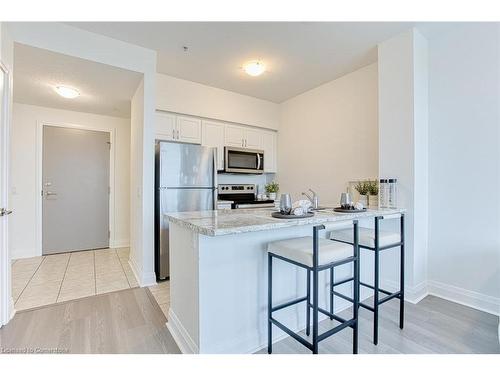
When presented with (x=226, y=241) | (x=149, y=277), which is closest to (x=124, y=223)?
(x=149, y=277)

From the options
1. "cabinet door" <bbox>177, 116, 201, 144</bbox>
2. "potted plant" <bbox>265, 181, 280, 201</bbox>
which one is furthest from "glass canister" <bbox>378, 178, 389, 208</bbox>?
"cabinet door" <bbox>177, 116, 201, 144</bbox>

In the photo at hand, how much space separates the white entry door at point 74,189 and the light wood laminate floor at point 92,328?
7.07ft

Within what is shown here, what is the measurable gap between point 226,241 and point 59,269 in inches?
116

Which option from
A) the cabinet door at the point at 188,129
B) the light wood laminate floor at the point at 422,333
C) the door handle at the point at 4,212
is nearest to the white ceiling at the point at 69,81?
the cabinet door at the point at 188,129

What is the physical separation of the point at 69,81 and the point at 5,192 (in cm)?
158

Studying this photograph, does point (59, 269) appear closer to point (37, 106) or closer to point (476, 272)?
point (37, 106)

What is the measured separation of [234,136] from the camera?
406 cm

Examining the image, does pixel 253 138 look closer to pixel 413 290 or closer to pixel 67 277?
pixel 413 290

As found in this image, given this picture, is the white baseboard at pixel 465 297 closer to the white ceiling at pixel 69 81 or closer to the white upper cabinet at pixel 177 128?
the white upper cabinet at pixel 177 128

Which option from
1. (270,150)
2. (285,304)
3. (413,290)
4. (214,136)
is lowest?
(413,290)

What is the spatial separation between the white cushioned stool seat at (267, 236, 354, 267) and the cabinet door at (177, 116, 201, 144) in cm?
249

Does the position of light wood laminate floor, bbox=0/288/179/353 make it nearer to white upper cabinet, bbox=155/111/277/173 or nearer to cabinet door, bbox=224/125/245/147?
white upper cabinet, bbox=155/111/277/173

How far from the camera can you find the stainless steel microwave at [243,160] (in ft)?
12.7

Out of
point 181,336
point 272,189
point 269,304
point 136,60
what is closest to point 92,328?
point 181,336
